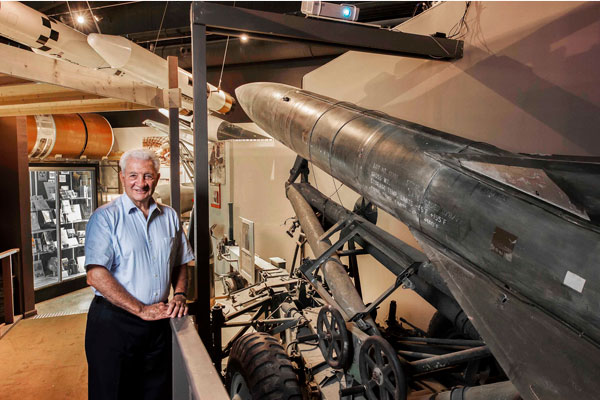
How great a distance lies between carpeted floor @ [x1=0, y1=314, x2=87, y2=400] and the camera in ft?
12.3

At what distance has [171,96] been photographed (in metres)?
3.30

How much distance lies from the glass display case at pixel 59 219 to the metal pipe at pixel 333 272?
237 inches

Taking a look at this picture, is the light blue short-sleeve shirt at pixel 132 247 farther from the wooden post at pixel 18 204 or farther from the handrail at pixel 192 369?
the wooden post at pixel 18 204

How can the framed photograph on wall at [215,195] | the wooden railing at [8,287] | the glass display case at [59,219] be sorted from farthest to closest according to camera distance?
the framed photograph on wall at [215,195], the glass display case at [59,219], the wooden railing at [8,287]

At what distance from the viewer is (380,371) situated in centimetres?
213

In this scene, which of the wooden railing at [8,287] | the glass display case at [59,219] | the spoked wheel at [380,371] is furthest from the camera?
the glass display case at [59,219]

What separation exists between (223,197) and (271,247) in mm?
1699

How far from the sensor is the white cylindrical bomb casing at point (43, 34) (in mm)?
3295

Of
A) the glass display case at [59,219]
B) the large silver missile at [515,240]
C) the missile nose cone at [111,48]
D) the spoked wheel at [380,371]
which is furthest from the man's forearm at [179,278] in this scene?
the glass display case at [59,219]

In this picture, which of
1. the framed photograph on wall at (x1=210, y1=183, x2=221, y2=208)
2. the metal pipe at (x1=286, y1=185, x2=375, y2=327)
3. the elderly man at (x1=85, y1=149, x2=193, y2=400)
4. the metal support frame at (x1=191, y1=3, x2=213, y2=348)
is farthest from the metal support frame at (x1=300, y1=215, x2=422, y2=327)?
the framed photograph on wall at (x1=210, y1=183, x2=221, y2=208)

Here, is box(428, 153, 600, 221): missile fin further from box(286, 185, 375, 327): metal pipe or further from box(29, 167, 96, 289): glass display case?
box(29, 167, 96, 289): glass display case

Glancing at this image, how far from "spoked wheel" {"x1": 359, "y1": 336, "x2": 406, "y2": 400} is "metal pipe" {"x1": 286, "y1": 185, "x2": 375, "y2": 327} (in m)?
0.29

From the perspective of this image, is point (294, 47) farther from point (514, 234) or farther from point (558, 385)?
point (558, 385)

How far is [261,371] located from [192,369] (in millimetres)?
1903
